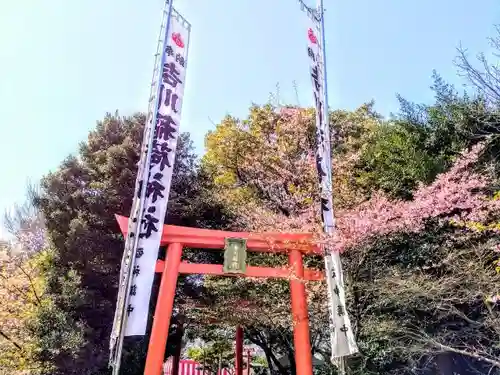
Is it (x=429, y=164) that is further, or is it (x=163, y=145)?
(x=429, y=164)

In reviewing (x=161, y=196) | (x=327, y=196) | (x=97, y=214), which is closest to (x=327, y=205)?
(x=327, y=196)

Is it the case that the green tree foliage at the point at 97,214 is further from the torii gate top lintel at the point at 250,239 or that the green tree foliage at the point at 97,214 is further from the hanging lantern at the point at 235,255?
the hanging lantern at the point at 235,255

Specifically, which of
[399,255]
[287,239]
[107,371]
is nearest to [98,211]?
[107,371]

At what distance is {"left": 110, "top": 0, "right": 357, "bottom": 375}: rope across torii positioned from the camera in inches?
248

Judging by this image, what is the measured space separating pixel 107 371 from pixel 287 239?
5.37 meters

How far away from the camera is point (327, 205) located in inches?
276

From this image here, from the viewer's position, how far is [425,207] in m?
6.80

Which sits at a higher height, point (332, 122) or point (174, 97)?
point (332, 122)

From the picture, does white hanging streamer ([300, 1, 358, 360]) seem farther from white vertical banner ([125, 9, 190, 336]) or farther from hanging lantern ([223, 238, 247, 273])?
white vertical banner ([125, 9, 190, 336])

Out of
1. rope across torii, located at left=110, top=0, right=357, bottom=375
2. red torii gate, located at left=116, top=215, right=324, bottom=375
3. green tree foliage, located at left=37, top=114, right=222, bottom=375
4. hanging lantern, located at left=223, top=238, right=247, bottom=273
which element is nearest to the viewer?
rope across torii, located at left=110, top=0, right=357, bottom=375

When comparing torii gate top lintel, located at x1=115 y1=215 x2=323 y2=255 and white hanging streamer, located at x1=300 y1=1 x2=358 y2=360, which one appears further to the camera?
torii gate top lintel, located at x1=115 y1=215 x2=323 y2=255

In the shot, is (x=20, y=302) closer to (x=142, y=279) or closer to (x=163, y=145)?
(x=142, y=279)

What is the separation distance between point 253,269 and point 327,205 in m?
1.94

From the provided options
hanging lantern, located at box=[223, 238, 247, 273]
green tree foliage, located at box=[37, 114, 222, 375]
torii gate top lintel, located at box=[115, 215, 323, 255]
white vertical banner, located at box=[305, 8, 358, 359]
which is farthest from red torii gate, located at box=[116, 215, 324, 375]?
green tree foliage, located at box=[37, 114, 222, 375]
